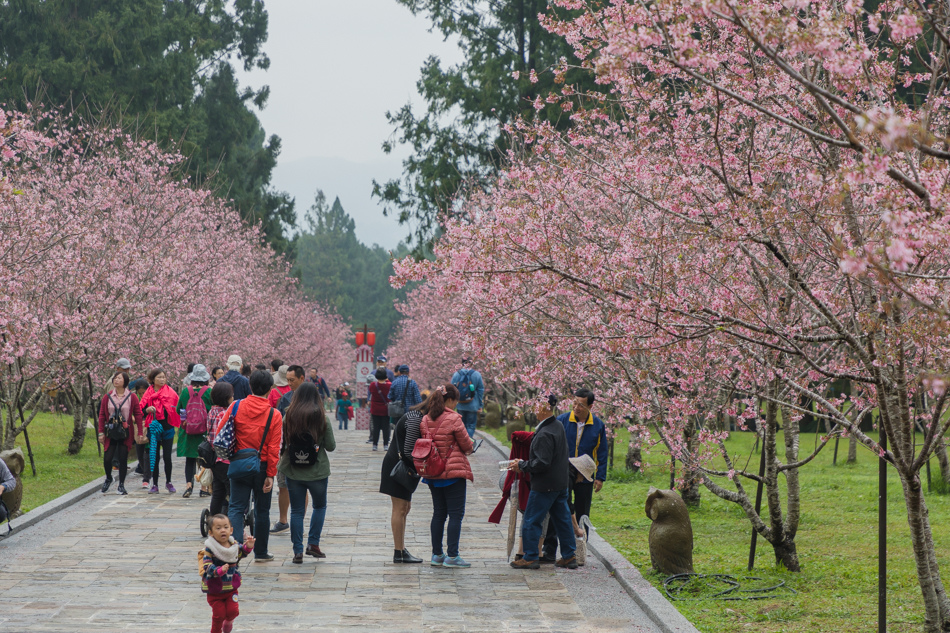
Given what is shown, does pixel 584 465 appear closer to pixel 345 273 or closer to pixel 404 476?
pixel 404 476

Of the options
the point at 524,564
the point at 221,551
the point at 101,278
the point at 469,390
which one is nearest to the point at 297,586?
the point at 221,551

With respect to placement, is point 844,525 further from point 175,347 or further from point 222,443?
point 175,347

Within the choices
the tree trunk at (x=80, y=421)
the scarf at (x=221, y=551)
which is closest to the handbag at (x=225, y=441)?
the scarf at (x=221, y=551)

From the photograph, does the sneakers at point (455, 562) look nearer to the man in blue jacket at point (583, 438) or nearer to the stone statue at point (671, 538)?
the man in blue jacket at point (583, 438)

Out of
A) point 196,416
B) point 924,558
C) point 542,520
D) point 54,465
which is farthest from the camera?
point 54,465

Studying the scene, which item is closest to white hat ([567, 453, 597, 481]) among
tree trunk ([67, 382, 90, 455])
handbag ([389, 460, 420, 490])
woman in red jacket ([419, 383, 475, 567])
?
woman in red jacket ([419, 383, 475, 567])

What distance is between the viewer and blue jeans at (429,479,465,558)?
9203 millimetres

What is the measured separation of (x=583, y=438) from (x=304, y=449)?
286 cm

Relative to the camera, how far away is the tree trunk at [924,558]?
6125 millimetres

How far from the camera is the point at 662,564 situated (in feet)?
29.5

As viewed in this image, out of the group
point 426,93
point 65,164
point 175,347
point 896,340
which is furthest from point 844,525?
point 426,93

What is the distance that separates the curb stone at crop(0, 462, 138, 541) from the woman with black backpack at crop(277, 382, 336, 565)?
3418mm

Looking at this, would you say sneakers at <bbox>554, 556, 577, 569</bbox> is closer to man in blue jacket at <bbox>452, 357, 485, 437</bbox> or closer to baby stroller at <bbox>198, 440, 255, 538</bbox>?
baby stroller at <bbox>198, 440, 255, 538</bbox>

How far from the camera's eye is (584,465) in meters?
9.72
